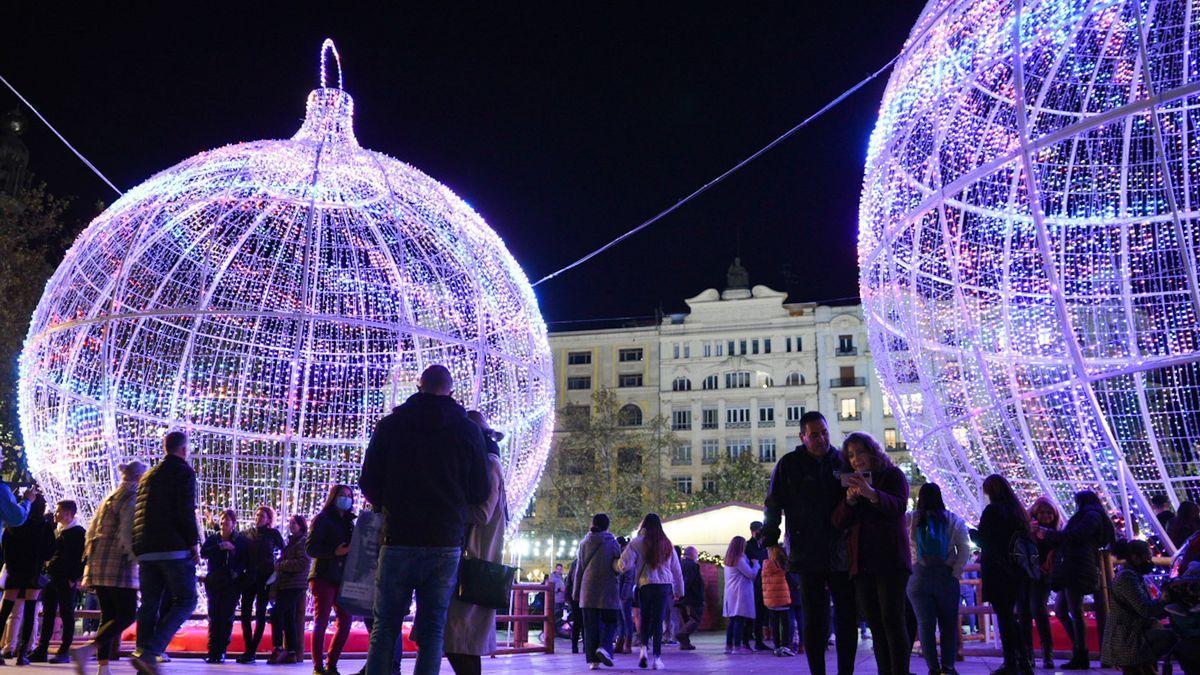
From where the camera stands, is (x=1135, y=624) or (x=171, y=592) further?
(x=1135, y=624)

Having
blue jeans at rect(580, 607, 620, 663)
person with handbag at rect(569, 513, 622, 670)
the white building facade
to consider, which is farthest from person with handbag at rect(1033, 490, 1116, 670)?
the white building facade

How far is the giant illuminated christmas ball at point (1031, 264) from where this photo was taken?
797 centimetres

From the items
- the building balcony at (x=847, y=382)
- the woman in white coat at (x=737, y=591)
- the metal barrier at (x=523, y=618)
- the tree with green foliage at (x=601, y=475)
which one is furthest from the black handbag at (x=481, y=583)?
the building balcony at (x=847, y=382)

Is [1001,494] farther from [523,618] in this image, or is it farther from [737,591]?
[523,618]

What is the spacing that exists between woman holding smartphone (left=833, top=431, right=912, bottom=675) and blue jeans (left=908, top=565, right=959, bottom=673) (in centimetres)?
214

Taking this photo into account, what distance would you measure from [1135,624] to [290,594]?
666cm

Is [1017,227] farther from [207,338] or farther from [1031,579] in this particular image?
[207,338]

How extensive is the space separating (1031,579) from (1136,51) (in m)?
6.11

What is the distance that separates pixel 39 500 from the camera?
837 centimetres

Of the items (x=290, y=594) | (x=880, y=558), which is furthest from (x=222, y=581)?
(x=880, y=558)

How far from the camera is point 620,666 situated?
9.41m

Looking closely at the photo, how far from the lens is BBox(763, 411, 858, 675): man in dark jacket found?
506 cm

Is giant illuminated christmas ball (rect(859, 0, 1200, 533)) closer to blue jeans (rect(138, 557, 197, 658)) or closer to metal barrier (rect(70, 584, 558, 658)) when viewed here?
metal barrier (rect(70, 584, 558, 658))

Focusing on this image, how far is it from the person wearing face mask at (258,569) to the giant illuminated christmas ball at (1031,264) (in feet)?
19.6
